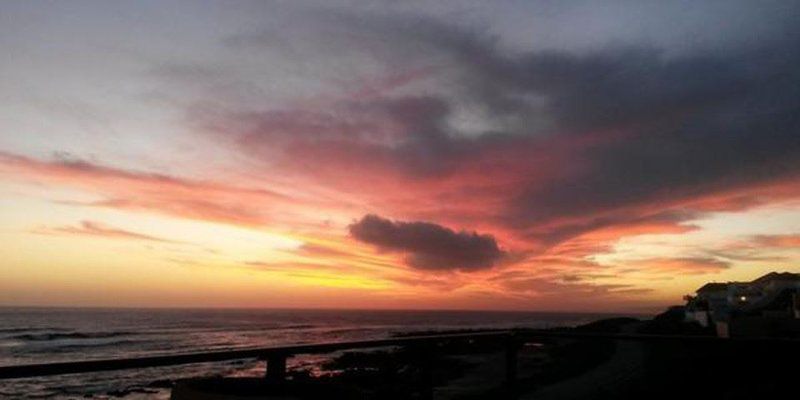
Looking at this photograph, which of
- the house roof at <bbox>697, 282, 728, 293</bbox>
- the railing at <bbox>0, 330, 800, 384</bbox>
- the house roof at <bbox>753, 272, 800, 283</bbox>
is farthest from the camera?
the house roof at <bbox>697, 282, 728, 293</bbox>

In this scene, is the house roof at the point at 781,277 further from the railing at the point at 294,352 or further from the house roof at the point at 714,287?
the railing at the point at 294,352

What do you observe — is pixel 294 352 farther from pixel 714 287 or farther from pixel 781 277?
A: pixel 714 287

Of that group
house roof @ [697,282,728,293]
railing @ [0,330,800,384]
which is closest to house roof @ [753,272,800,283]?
house roof @ [697,282,728,293]

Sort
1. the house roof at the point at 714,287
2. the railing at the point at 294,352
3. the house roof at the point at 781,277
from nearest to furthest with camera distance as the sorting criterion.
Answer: the railing at the point at 294,352 < the house roof at the point at 781,277 < the house roof at the point at 714,287

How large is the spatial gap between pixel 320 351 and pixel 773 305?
145 feet

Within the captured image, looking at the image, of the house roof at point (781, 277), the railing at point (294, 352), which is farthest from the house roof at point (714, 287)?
the railing at point (294, 352)

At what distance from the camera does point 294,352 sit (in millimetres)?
2936

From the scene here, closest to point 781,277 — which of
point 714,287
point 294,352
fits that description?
point 714,287

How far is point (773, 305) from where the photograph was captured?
38.8m

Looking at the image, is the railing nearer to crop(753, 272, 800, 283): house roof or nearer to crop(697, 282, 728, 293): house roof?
crop(753, 272, 800, 283): house roof

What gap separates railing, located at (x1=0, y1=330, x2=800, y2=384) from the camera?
83.3 inches

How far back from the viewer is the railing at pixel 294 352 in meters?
2.12

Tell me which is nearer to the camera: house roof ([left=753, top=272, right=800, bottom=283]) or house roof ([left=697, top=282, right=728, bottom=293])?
house roof ([left=753, top=272, right=800, bottom=283])

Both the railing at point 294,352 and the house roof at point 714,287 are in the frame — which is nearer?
the railing at point 294,352
